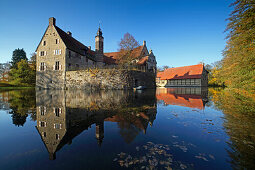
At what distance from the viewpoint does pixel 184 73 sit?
42.4m

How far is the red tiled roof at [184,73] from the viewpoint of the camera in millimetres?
39125

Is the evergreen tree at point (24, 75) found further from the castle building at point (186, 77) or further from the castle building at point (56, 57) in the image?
the castle building at point (186, 77)

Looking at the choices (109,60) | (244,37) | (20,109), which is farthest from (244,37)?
(109,60)

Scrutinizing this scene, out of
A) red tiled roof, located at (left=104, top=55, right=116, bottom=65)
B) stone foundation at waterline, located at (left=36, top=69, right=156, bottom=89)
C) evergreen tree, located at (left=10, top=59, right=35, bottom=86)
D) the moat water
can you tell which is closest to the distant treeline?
the moat water

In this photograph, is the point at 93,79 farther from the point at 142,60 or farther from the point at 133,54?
the point at 142,60

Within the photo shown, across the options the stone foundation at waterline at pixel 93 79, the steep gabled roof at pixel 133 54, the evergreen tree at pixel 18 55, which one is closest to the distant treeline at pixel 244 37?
the stone foundation at waterline at pixel 93 79

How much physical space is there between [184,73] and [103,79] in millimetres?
33628

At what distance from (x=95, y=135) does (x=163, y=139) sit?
6.64ft

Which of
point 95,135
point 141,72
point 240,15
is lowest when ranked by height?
point 95,135

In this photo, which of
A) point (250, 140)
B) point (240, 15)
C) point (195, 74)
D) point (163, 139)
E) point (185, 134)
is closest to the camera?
point (250, 140)

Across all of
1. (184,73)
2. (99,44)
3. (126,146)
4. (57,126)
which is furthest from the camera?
(184,73)

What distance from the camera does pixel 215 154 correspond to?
2357 millimetres

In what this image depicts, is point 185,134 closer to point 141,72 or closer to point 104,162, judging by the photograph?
point 104,162

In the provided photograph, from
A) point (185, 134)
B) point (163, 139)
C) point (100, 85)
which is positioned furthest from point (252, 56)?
point (100, 85)
